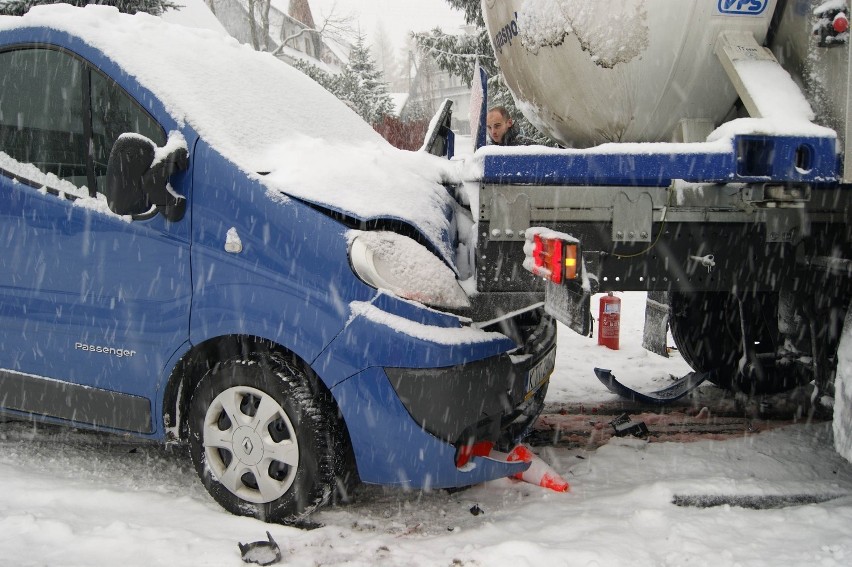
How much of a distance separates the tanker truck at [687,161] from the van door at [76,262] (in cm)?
136

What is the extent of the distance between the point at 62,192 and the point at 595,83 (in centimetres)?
237

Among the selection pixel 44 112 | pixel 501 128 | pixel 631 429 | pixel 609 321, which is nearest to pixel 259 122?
pixel 44 112

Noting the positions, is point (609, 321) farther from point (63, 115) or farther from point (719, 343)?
point (63, 115)

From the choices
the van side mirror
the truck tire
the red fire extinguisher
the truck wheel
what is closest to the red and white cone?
the truck wheel

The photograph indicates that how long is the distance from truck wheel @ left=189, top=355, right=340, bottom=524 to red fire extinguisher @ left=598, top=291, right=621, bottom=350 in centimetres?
407

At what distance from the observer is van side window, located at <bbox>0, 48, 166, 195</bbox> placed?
303 cm

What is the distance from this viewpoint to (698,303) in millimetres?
4926

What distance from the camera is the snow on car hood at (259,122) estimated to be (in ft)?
9.41

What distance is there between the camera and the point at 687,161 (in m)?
2.57

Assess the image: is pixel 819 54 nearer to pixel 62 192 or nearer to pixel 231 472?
pixel 231 472

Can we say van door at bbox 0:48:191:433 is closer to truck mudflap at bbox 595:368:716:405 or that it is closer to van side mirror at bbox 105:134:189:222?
van side mirror at bbox 105:134:189:222

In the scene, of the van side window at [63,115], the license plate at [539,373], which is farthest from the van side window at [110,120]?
the license plate at [539,373]

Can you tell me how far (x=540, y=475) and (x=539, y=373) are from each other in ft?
1.53

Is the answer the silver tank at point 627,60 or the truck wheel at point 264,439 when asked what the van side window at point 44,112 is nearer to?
the truck wheel at point 264,439
